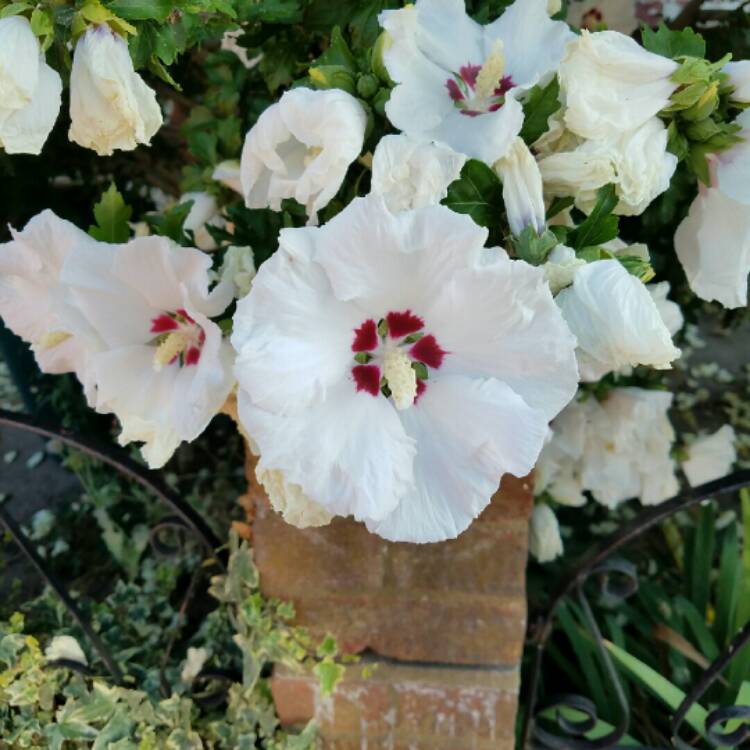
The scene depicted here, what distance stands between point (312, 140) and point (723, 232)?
39cm

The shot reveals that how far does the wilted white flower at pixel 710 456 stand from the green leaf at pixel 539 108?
4.04ft

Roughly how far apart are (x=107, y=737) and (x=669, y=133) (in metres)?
1.09

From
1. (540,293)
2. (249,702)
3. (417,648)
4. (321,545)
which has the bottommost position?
(249,702)

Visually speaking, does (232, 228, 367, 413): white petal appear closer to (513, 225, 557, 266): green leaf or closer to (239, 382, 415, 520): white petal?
(239, 382, 415, 520): white petal

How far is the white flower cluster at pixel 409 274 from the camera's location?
668mm

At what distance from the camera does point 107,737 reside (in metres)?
1.26

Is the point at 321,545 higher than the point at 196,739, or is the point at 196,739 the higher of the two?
the point at 321,545

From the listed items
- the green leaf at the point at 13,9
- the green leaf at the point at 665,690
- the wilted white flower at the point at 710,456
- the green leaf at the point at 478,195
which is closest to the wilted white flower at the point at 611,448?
the wilted white flower at the point at 710,456

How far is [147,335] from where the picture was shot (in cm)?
90

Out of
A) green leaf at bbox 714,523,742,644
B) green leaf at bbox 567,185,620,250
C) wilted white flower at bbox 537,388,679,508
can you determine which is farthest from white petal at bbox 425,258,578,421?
green leaf at bbox 714,523,742,644

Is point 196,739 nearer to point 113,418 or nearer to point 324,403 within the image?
point 324,403

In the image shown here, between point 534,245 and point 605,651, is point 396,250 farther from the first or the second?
point 605,651

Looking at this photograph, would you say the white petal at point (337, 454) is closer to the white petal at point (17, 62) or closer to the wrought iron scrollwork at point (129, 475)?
the white petal at point (17, 62)

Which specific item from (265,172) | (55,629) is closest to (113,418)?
(55,629)
